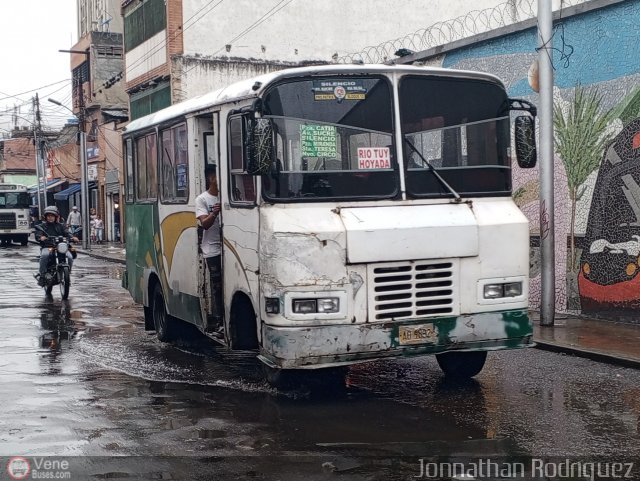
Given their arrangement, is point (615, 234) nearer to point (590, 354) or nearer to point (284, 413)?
point (590, 354)

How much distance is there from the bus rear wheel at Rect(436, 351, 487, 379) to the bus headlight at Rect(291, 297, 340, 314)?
178 centimetres

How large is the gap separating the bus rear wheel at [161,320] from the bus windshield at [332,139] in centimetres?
462

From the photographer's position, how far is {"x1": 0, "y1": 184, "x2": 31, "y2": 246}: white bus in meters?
44.4

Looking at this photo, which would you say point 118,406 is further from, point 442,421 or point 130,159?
point 130,159

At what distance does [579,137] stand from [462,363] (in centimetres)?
558

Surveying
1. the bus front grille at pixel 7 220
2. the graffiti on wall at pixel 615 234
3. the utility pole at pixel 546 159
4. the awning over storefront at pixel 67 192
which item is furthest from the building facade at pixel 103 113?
the utility pole at pixel 546 159

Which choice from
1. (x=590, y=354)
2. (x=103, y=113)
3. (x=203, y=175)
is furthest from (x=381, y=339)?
(x=103, y=113)

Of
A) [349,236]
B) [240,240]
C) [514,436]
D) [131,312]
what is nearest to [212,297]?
[240,240]

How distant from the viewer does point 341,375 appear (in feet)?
29.2

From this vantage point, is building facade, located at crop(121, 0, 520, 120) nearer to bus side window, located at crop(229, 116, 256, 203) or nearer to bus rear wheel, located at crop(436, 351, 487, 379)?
bus side window, located at crop(229, 116, 256, 203)

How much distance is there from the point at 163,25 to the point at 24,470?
29826 millimetres

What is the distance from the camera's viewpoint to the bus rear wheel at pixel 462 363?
9.03 m

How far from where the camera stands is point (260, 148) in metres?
7.62

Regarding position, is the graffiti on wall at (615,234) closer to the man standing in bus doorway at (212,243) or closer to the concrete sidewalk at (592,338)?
the concrete sidewalk at (592,338)
